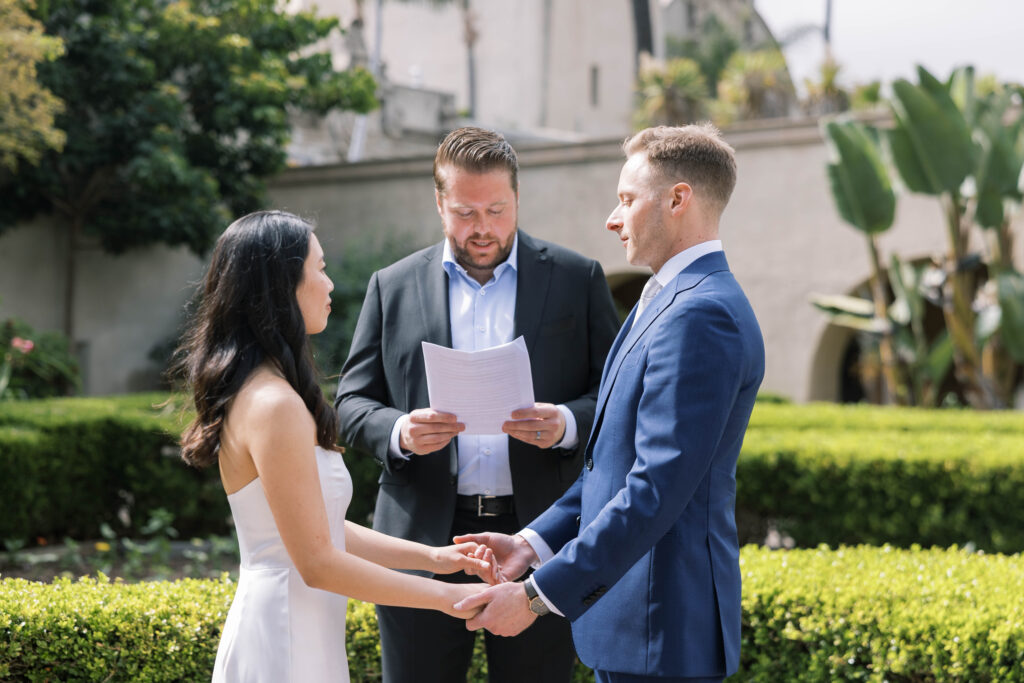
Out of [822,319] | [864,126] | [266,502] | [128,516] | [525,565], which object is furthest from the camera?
[822,319]

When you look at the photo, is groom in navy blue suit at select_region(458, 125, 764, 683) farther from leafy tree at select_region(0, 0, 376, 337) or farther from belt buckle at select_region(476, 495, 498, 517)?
leafy tree at select_region(0, 0, 376, 337)

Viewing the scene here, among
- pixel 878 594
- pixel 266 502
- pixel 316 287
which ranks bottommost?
pixel 878 594

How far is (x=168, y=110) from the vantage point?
1435 centimetres

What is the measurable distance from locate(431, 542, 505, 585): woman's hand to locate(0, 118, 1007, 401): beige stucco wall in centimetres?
Answer: 1177

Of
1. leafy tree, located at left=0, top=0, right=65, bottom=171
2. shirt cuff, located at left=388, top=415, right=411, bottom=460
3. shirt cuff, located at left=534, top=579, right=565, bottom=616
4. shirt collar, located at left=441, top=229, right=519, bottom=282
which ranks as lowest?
shirt cuff, located at left=534, top=579, right=565, bottom=616

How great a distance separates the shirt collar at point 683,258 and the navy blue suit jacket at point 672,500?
2cm

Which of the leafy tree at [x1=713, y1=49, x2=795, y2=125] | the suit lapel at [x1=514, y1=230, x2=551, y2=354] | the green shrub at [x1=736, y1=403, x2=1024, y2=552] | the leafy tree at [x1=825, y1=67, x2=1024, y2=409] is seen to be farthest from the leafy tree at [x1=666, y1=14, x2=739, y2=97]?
the suit lapel at [x1=514, y1=230, x2=551, y2=354]

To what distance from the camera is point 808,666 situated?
372cm

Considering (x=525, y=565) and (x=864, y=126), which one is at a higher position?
(x=864, y=126)

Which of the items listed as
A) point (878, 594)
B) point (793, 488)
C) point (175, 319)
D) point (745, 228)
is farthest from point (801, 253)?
point (878, 594)

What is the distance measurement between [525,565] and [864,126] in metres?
11.2

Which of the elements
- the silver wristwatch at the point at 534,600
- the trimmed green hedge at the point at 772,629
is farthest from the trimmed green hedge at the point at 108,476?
the silver wristwatch at the point at 534,600

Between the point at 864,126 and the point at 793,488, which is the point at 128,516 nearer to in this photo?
the point at 793,488

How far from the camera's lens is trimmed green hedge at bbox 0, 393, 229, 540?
7.92 meters
